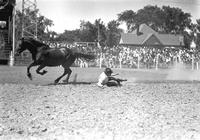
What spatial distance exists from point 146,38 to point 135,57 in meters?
19.0

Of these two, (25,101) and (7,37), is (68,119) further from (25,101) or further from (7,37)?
(7,37)

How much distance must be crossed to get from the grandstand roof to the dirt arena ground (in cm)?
3290

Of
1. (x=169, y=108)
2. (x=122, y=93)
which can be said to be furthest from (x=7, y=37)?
(x=169, y=108)

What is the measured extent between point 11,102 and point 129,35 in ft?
121

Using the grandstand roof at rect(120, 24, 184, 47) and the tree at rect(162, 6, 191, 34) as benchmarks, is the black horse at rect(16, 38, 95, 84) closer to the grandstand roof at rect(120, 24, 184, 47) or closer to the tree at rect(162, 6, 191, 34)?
the tree at rect(162, 6, 191, 34)

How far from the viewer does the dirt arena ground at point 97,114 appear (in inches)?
234

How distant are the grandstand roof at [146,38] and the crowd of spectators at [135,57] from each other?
45.0 ft

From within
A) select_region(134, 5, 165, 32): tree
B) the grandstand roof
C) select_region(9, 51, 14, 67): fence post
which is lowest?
select_region(9, 51, 14, 67): fence post

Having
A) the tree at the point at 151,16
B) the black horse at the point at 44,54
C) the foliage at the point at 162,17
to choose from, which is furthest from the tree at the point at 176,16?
the black horse at the point at 44,54

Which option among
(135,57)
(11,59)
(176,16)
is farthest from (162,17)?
(11,59)

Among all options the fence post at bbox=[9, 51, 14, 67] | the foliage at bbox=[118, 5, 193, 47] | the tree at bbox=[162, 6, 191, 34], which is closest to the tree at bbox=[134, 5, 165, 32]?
the foliage at bbox=[118, 5, 193, 47]

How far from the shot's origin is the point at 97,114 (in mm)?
7422

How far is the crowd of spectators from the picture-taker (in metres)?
25.1

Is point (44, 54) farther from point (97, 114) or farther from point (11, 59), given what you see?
point (11, 59)
